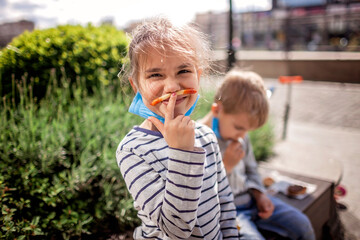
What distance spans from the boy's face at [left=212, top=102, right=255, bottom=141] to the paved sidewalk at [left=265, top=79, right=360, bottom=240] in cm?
155

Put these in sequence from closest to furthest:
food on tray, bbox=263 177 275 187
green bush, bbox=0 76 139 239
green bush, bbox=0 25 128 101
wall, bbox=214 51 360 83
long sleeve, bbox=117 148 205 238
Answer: long sleeve, bbox=117 148 205 238 < green bush, bbox=0 76 139 239 < food on tray, bbox=263 177 275 187 < green bush, bbox=0 25 128 101 < wall, bbox=214 51 360 83

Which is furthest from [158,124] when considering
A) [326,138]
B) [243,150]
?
[326,138]

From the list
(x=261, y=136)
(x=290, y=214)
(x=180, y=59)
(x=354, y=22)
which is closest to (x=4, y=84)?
(x=180, y=59)

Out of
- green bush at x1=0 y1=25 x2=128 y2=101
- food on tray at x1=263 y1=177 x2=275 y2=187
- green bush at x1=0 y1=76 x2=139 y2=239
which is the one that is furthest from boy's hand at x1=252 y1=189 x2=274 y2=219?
green bush at x1=0 y1=25 x2=128 y2=101

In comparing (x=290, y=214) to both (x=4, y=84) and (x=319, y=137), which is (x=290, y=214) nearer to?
(x=4, y=84)

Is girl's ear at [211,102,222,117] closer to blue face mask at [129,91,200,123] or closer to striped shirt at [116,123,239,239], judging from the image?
striped shirt at [116,123,239,239]

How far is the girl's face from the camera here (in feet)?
3.71

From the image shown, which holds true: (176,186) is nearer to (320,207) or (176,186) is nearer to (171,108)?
(171,108)

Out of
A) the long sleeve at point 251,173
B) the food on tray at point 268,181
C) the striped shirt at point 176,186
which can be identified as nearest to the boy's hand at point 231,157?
the long sleeve at point 251,173

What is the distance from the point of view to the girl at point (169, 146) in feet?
3.37

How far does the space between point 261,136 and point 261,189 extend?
2147mm

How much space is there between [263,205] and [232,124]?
1.86ft

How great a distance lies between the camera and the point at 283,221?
200 centimetres

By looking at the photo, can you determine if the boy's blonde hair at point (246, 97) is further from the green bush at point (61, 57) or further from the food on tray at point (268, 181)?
the green bush at point (61, 57)
